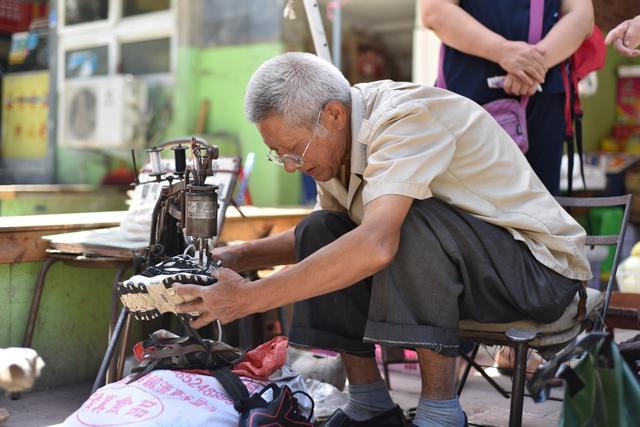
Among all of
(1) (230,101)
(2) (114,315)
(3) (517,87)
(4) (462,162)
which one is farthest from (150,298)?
(1) (230,101)

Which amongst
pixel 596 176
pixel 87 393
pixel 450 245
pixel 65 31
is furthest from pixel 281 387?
pixel 65 31

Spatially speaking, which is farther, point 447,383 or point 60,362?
point 60,362

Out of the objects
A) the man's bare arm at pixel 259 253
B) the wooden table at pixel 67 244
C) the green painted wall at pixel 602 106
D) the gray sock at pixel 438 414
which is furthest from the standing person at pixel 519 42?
the green painted wall at pixel 602 106

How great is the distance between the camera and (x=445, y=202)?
231 centimetres

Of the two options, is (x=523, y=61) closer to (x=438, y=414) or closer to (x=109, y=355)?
A: (x=438, y=414)

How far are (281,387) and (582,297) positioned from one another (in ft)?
3.00

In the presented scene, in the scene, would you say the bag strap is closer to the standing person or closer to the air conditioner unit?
the standing person

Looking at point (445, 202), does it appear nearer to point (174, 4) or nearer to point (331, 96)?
point (331, 96)

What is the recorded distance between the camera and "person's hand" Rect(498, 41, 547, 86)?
9.52 feet

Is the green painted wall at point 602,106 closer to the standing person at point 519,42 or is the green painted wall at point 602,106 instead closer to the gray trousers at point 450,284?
the standing person at point 519,42

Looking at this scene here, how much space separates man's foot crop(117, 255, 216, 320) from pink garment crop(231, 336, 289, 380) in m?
0.34

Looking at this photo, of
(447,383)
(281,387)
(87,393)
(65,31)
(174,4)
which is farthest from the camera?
(65,31)

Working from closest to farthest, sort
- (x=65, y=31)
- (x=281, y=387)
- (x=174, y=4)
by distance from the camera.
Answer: (x=281, y=387) < (x=174, y=4) < (x=65, y=31)

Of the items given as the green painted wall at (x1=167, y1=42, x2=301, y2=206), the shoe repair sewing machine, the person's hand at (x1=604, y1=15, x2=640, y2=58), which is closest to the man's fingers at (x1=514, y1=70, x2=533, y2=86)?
the person's hand at (x1=604, y1=15, x2=640, y2=58)
